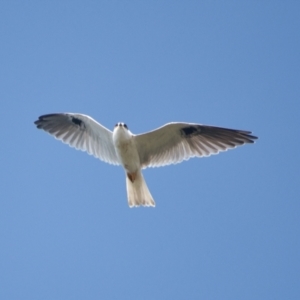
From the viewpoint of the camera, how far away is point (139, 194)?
1157 cm

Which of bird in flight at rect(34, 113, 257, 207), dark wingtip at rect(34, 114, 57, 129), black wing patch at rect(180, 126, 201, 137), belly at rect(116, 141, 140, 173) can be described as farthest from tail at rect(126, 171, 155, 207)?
dark wingtip at rect(34, 114, 57, 129)

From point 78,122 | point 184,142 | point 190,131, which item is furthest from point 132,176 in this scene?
point 78,122

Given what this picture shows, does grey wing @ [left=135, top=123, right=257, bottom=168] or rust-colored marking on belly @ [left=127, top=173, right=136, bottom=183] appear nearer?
grey wing @ [left=135, top=123, right=257, bottom=168]

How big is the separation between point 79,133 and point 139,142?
1.35 m

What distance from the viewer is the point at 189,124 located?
1161 cm

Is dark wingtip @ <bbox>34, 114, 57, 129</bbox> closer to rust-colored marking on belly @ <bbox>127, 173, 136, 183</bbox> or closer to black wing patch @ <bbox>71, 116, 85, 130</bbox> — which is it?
black wing patch @ <bbox>71, 116, 85, 130</bbox>

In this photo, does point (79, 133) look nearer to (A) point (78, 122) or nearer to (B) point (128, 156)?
(A) point (78, 122)

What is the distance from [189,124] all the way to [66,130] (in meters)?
2.37

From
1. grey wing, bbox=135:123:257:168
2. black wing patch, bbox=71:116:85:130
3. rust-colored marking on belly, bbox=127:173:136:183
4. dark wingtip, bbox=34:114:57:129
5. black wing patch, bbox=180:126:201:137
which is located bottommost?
rust-colored marking on belly, bbox=127:173:136:183

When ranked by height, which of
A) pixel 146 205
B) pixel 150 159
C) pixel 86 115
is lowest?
pixel 146 205

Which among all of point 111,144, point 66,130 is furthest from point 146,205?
point 66,130

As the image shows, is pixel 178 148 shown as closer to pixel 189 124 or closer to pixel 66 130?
pixel 189 124

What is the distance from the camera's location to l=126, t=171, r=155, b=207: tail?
11531 millimetres

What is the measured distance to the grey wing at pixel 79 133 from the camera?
12.0 metres
